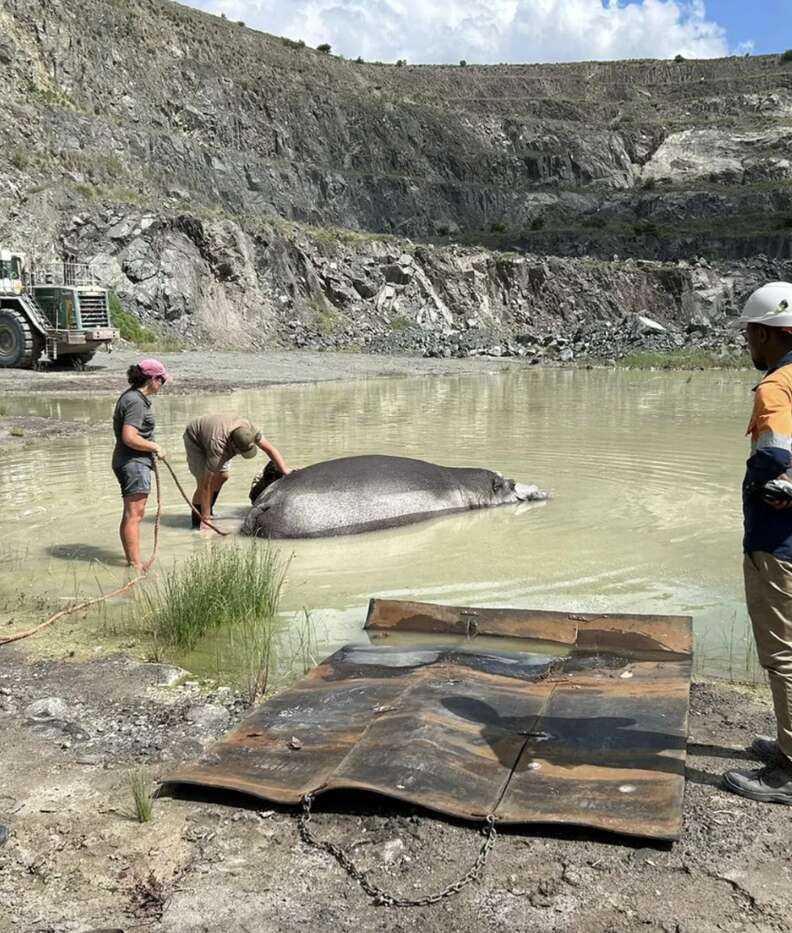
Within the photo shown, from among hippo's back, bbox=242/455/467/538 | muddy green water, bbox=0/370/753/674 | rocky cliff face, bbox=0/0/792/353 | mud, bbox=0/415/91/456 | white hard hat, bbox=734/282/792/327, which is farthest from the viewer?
rocky cliff face, bbox=0/0/792/353

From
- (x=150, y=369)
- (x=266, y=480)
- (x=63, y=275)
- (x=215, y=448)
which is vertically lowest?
(x=266, y=480)

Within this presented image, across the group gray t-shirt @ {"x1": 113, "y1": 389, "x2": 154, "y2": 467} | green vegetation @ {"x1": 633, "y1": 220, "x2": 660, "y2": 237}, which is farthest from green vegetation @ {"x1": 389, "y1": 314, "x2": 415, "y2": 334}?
gray t-shirt @ {"x1": 113, "y1": 389, "x2": 154, "y2": 467}

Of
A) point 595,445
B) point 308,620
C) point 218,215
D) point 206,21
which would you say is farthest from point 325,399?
point 206,21

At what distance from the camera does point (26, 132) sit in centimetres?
4700

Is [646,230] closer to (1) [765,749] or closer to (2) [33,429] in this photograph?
(2) [33,429]

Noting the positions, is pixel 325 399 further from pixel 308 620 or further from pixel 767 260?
pixel 767 260

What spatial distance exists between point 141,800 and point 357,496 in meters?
6.29

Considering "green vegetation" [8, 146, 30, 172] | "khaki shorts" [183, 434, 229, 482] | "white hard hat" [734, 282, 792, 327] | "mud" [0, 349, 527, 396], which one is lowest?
"mud" [0, 349, 527, 396]

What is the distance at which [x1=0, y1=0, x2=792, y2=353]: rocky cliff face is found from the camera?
43438 millimetres

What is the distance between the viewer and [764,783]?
13.9 feet

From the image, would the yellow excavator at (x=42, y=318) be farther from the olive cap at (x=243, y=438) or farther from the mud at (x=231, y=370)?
the olive cap at (x=243, y=438)

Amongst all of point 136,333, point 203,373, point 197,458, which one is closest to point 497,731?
point 197,458

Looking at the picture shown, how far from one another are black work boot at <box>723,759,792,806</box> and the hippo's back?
6.03 m

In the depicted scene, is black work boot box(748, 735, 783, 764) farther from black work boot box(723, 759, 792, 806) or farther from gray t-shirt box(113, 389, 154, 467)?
gray t-shirt box(113, 389, 154, 467)
